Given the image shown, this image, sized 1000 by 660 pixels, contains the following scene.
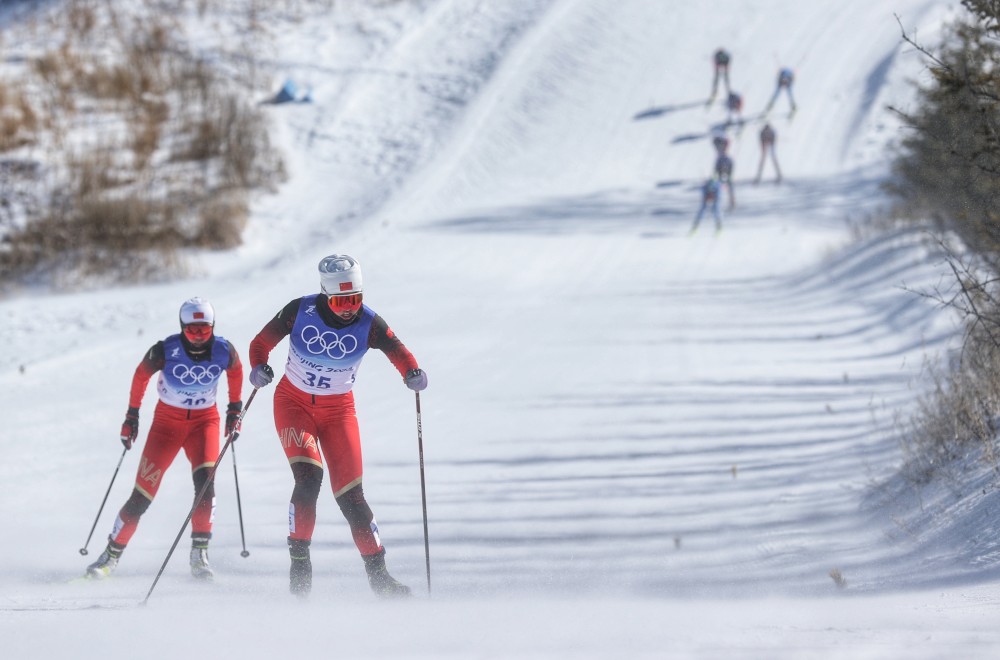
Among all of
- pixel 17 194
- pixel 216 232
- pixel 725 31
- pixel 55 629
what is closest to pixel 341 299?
pixel 55 629

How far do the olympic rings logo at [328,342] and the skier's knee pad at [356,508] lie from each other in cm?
86

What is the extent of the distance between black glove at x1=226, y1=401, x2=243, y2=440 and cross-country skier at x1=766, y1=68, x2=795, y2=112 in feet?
77.3

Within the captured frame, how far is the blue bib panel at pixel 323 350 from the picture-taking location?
265 inches

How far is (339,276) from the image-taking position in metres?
6.47

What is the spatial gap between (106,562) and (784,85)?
24550mm

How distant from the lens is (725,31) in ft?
109

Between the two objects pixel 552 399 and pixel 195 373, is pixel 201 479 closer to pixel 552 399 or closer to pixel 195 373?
pixel 195 373

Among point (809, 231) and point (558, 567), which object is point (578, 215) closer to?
point (809, 231)

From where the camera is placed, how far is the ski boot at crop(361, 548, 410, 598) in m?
6.54

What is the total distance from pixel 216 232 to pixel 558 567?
13406mm

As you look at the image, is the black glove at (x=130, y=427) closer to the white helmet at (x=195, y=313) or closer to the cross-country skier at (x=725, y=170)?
the white helmet at (x=195, y=313)

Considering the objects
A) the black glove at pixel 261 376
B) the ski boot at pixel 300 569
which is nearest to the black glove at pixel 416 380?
the black glove at pixel 261 376

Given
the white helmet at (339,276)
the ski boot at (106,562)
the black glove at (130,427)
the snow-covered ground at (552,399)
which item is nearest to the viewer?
the snow-covered ground at (552,399)

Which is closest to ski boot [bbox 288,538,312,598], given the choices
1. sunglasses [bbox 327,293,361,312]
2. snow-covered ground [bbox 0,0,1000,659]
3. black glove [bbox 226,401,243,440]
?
snow-covered ground [bbox 0,0,1000,659]
